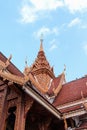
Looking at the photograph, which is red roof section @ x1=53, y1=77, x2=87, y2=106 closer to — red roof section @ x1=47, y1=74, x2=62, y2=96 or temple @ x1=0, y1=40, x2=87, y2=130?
temple @ x1=0, y1=40, x2=87, y2=130

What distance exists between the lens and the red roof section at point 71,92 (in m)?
11.8

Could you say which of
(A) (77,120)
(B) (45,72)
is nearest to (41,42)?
(B) (45,72)

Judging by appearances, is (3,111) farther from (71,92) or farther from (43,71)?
(43,71)

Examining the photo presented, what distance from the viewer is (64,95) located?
13.0m

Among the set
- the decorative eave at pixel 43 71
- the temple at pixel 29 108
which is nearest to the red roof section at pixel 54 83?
the decorative eave at pixel 43 71

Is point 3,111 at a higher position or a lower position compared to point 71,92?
lower

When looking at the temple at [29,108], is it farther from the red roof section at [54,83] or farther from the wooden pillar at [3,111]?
the red roof section at [54,83]

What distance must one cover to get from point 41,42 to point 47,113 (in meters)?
10.5

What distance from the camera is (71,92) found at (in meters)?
13.0

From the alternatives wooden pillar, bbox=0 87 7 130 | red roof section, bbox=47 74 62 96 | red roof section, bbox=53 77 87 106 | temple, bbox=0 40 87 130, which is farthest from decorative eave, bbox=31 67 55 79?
wooden pillar, bbox=0 87 7 130

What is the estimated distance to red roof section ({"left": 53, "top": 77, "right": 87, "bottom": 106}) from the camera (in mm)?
11834

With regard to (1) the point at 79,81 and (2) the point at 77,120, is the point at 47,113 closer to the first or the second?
(2) the point at 77,120

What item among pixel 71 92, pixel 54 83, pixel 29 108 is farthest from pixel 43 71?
pixel 29 108

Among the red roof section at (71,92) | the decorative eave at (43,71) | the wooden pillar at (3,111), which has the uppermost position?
the decorative eave at (43,71)
